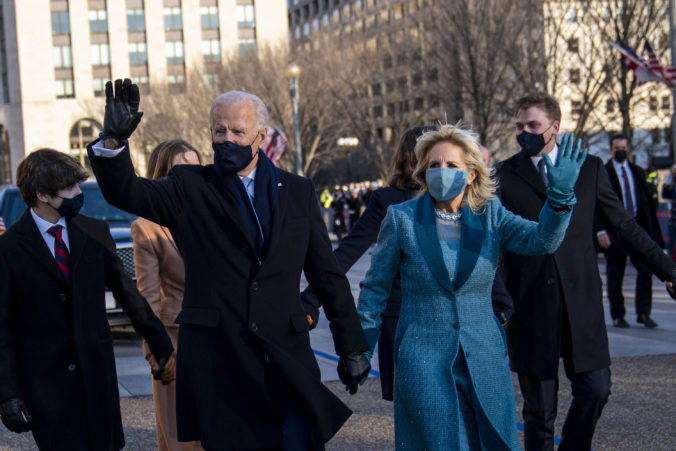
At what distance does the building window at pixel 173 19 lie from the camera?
253 feet

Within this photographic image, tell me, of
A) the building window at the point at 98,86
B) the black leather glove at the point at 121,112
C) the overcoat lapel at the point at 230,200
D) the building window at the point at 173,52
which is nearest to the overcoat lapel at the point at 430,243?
the overcoat lapel at the point at 230,200

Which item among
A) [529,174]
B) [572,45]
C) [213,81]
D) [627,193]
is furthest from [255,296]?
[213,81]

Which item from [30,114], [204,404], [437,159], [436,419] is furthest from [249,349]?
[30,114]

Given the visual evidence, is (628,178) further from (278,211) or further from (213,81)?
(213,81)

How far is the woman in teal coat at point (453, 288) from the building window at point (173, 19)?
75.3m

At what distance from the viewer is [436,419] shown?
391cm

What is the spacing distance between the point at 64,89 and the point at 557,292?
240ft

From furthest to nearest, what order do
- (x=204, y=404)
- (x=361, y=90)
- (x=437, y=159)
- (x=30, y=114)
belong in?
(x=30, y=114) → (x=361, y=90) → (x=437, y=159) → (x=204, y=404)

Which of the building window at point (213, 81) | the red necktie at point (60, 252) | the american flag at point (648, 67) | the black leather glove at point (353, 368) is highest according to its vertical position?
the building window at point (213, 81)

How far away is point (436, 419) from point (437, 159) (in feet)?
3.44

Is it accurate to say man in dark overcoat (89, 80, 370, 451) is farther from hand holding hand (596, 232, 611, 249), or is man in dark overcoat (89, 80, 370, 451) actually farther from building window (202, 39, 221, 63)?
building window (202, 39, 221, 63)

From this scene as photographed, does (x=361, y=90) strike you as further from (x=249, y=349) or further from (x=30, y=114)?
(x=30, y=114)

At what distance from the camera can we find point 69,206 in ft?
14.3

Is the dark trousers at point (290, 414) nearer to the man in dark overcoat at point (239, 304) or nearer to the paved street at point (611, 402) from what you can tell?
the man in dark overcoat at point (239, 304)
